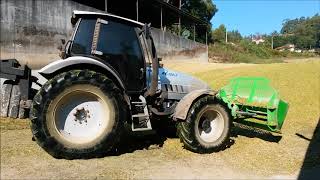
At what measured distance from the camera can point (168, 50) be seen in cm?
3120

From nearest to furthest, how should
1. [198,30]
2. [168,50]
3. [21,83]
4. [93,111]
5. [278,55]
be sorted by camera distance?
[93,111], [21,83], [168,50], [198,30], [278,55]

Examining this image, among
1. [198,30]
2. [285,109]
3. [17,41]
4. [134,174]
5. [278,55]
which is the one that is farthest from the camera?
[278,55]

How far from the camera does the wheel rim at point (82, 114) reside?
6789 millimetres

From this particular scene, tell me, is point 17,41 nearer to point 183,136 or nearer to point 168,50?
point 168,50

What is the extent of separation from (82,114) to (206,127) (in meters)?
2.44

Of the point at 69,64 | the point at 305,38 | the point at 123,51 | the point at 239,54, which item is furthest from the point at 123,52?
the point at 305,38

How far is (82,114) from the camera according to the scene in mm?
7039

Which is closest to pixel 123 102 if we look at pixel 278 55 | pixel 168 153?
pixel 168 153

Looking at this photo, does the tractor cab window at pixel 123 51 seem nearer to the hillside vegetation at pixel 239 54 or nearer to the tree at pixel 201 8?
the hillside vegetation at pixel 239 54

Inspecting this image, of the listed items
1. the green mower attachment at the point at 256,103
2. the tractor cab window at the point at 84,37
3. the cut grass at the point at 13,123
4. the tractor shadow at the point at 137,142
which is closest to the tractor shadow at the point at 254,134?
the green mower attachment at the point at 256,103

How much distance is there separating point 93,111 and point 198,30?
38.7 metres

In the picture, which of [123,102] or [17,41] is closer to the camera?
[123,102]

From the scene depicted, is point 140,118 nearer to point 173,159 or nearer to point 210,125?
point 173,159

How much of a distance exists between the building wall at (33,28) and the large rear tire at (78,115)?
12.8 metres
